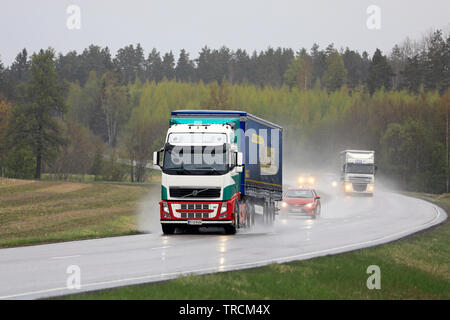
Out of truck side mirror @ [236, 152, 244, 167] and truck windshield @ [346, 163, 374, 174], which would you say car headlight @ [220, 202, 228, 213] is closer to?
truck side mirror @ [236, 152, 244, 167]

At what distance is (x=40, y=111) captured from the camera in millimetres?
83750

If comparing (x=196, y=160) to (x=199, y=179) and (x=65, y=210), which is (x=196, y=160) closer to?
(x=199, y=179)

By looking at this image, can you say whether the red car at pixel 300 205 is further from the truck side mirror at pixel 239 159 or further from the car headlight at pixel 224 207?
the car headlight at pixel 224 207

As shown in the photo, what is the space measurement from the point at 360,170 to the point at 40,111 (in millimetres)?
41752

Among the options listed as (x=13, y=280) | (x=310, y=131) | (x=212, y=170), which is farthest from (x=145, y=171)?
(x=310, y=131)

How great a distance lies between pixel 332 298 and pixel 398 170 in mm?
98706

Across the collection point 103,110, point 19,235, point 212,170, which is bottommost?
point 19,235

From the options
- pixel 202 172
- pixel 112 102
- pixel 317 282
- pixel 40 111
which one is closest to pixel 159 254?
pixel 202 172

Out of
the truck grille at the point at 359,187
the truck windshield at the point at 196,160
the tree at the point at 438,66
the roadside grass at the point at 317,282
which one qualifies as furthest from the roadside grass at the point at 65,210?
the tree at the point at 438,66

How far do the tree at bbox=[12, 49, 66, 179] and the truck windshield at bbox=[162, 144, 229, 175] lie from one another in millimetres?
60941

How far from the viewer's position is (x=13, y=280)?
12.2 m

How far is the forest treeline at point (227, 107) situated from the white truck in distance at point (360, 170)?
24.3m
